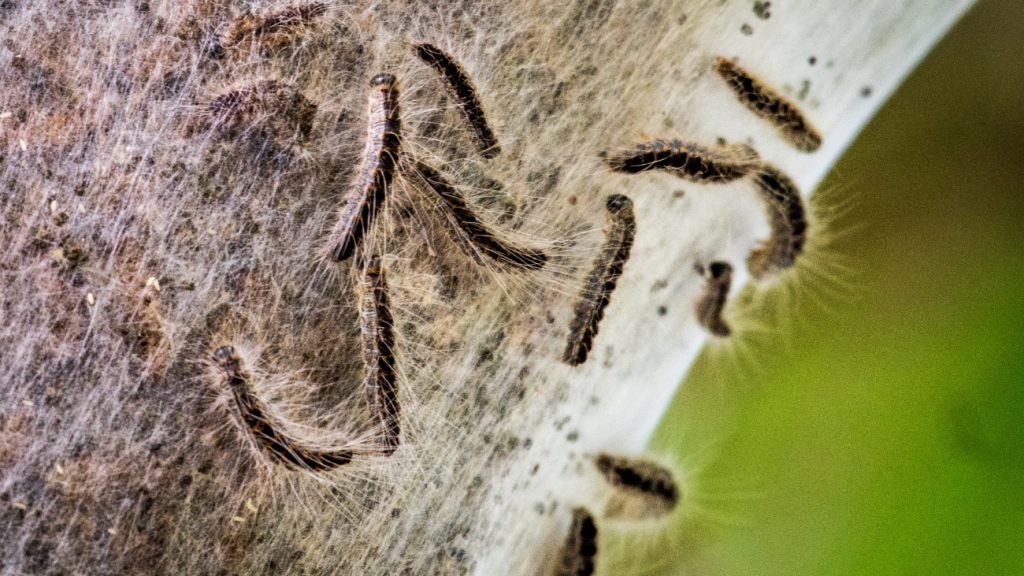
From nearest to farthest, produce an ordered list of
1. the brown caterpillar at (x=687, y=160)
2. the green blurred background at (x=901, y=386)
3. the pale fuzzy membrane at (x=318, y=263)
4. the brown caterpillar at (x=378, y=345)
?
the pale fuzzy membrane at (x=318, y=263) → the brown caterpillar at (x=378, y=345) → the brown caterpillar at (x=687, y=160) → the green blurred background at (x=901, y=386)

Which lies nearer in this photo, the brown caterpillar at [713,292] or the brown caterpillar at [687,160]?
the brown caterpillar at [687,160]

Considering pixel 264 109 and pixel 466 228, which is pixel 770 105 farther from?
pixel 264 109

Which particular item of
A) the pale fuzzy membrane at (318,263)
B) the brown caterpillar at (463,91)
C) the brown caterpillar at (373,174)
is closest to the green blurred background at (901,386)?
the pale fuzzy membrane at (318,263)

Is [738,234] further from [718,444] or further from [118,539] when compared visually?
[118,539]

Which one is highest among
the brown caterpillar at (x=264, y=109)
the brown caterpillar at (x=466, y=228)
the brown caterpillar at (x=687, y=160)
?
the brown caterpillar at (x=687, y=160)

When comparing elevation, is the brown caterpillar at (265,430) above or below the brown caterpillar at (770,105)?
below

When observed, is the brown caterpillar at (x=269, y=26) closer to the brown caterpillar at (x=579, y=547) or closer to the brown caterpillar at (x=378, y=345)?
the brown caterpillar at (x=378, y=345)

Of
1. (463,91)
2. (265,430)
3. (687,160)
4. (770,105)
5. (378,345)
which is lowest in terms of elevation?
(265,430)


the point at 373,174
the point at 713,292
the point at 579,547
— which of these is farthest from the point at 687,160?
the point at 579,547
